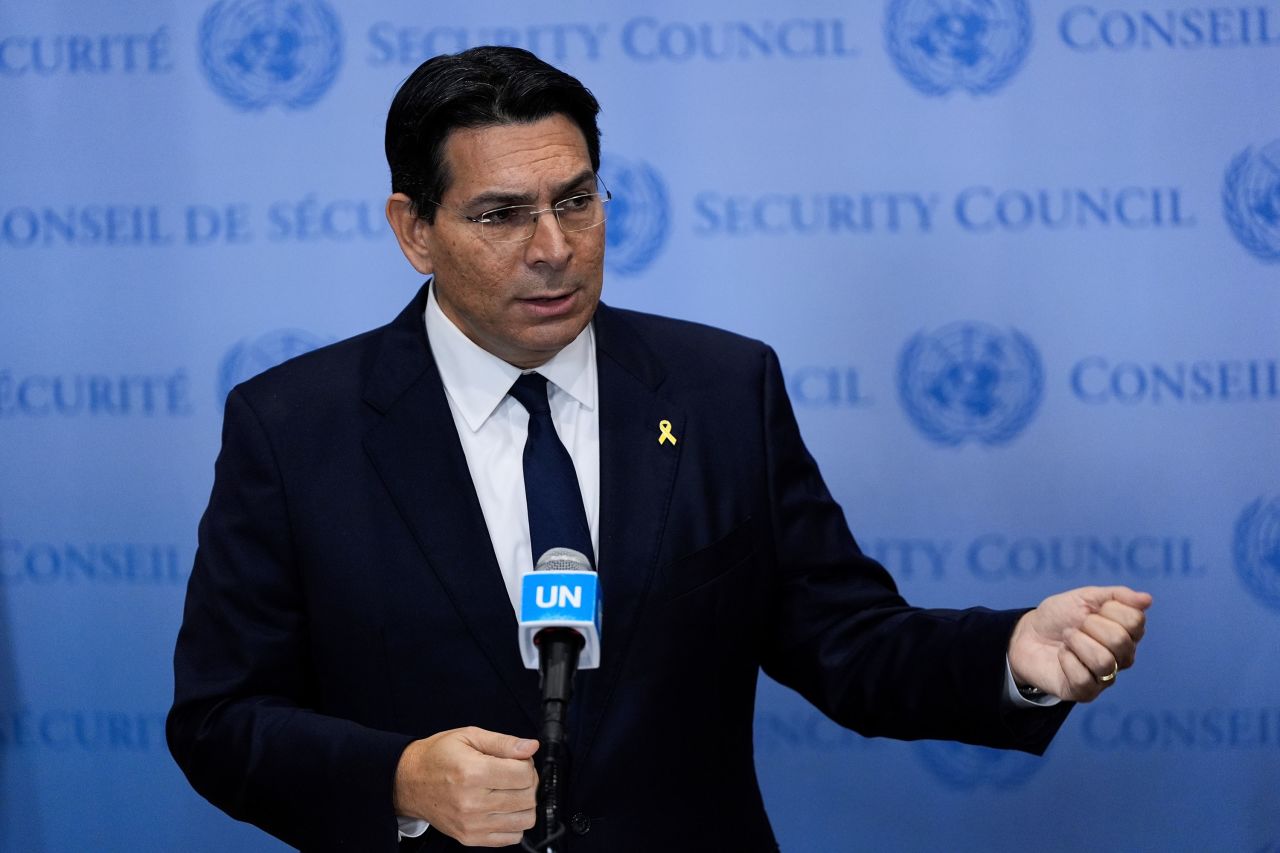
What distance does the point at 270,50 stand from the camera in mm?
3045

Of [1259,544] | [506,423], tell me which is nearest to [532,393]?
[506,423]

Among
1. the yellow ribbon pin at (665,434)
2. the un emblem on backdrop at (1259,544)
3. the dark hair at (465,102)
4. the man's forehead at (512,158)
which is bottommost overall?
the un emblem on backdrop at (1259,544)

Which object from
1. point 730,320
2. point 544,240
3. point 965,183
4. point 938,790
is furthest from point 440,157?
point 938,790

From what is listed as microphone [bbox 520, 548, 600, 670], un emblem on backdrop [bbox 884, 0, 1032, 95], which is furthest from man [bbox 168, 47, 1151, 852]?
un emblem on backdrop [bbox 884, 0, 1032, 95]

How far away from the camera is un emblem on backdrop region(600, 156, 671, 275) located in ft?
9.87

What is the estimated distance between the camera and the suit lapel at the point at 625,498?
1926 millimetres

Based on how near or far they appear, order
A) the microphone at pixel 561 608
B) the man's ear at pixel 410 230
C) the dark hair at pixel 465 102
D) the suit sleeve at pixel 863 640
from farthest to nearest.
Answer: the man's ear at pixel 410 230
the dark hair at pixel 465 102
the suit sleeve at pixel 863 640
the microphone at pixel 561 608

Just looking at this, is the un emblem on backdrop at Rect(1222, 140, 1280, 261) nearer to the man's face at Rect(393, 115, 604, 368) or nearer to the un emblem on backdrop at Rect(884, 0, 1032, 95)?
the un emblem on backdrop at Rect(884, 0, 1032, 95)

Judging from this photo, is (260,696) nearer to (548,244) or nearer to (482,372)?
(482,372)

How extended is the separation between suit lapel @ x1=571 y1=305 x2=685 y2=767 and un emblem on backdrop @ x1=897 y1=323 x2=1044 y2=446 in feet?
3.41

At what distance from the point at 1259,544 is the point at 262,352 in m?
2.17

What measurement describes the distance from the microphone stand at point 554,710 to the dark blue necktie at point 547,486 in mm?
397

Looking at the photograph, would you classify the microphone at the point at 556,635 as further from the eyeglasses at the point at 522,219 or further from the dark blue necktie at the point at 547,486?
the eyeglasses at the point at 522,219

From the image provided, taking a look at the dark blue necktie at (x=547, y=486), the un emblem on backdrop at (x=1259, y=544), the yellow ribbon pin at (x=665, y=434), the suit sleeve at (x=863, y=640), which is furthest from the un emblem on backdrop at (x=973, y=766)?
the dark blue necktie at (x=547, y=486)
